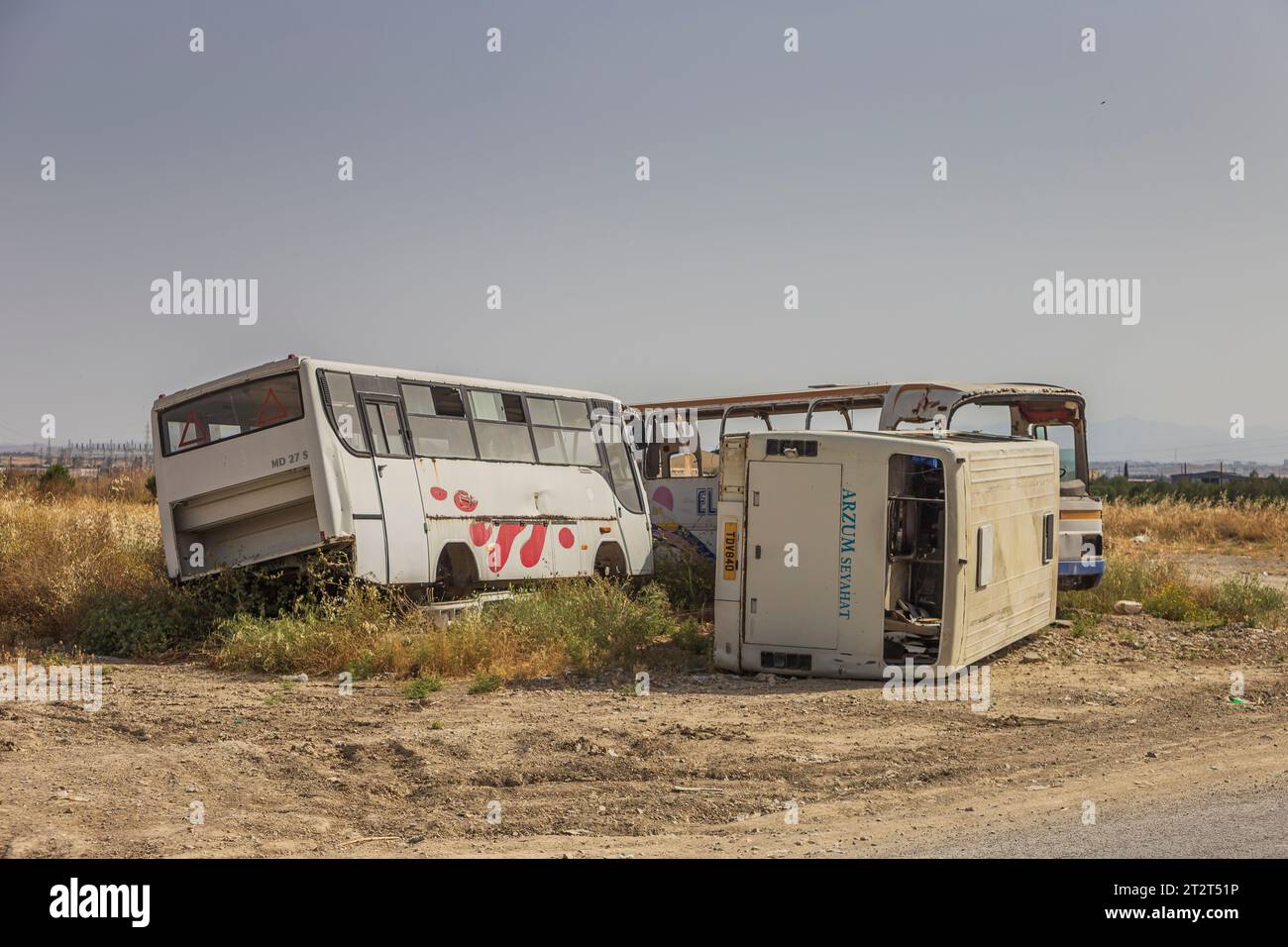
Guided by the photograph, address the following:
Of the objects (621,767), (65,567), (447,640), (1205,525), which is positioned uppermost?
(65,567)

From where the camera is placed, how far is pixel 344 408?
12.7 m

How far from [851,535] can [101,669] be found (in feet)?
23.8

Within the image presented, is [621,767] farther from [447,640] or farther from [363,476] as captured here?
[363,476]

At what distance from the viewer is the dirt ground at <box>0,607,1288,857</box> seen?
6277 millimetres

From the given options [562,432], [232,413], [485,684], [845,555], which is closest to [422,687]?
[485,684]

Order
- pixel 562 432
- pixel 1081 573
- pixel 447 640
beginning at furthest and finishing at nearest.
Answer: pixel 562 432, pixel 1081 573, pixel 447 640

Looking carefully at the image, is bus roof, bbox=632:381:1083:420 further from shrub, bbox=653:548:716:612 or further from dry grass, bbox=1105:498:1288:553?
dry grass, bbox=1105:498:1288:553

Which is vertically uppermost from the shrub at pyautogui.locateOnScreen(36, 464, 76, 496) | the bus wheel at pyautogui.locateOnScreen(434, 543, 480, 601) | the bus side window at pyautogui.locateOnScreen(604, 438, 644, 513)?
the bus side window at pyautogui.locateOnScreen(604, 438, 644, 513)

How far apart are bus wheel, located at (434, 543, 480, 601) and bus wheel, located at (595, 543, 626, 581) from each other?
2.49m

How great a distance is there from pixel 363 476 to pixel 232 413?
1.69 m

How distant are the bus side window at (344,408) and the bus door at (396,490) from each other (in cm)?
14

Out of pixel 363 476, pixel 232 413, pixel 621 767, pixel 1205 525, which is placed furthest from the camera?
pixel 1205 525

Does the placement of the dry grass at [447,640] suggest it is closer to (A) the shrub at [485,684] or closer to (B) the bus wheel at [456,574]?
(A) the shrub at [485,684]

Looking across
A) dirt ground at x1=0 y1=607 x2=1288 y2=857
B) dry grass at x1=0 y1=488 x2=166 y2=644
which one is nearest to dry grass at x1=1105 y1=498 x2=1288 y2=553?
dirt ground at x1=0 y1=607 x2=1288 y2=857
